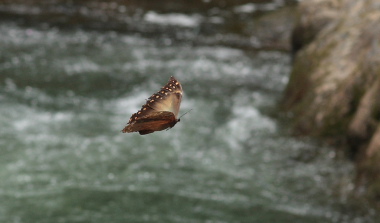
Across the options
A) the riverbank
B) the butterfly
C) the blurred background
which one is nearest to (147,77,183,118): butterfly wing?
the butterfly

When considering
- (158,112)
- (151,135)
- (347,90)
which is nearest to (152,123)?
(158,112)

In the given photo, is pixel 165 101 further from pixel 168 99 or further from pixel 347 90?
pixel 347 90

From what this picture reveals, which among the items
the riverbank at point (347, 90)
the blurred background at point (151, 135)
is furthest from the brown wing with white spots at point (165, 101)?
the riverbank at point (347, 90)

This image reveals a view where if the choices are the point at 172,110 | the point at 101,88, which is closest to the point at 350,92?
the point at 101,88

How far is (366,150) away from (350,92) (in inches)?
36.2

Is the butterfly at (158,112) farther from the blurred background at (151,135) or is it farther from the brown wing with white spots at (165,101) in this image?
the blurred background at (151,135)

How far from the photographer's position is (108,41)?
1162cm

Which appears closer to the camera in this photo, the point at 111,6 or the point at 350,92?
the point at 350,92

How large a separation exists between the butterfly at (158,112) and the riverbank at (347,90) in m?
4.19

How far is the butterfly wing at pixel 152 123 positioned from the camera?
50.8 inches

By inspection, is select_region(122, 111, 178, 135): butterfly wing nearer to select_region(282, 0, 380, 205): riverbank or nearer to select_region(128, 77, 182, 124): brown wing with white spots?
select_region(128, 77, 182, 124): brown wing with white spots

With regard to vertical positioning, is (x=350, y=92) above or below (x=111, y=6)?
below

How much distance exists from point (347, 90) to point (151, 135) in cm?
248

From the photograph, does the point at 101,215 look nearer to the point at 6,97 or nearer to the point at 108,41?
the point at 6,97
